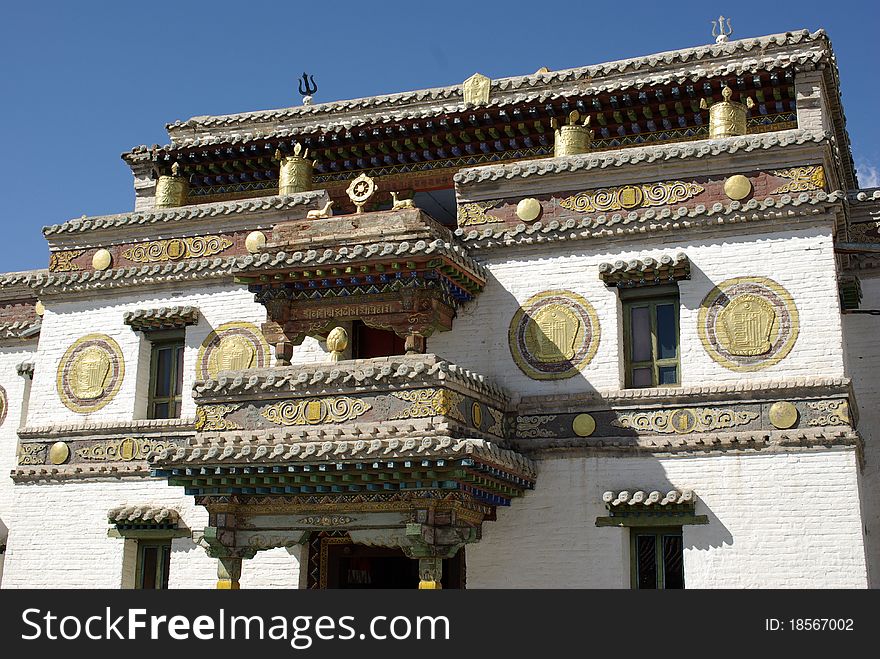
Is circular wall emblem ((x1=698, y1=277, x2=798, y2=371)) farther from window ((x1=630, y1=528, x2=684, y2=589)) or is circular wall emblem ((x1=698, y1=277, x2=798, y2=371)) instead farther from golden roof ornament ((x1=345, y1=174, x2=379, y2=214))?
golden roof ornament ((x1=345, y1=174, x2=379, y2=214))

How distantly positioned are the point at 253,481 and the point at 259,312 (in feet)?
12.1

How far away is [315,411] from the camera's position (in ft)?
49.3

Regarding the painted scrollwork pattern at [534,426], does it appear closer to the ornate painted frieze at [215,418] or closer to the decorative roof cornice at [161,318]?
the ornate painted frieze at [215,418]

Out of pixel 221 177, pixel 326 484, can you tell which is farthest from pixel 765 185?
pixel 221 177

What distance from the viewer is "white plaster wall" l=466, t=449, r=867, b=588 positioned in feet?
47.2

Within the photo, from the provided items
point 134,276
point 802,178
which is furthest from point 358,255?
point 802,178

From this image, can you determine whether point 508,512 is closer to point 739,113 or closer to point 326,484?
point 326,484

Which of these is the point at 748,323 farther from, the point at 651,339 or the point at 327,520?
the point at 327,520

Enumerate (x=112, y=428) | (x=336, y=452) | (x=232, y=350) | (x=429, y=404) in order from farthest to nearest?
(x=112, y=428) → (x=232, y=350) → (x=429, y=404) → (x=336, y=452)

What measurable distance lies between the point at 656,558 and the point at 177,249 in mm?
8666

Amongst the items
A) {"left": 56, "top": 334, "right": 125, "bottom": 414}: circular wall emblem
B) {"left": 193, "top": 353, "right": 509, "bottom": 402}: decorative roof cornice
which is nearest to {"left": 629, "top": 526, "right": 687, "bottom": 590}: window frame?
{"left": 193, "top": 353, "right": 509, "bottom": 402}: decorative roof cornice

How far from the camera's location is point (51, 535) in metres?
18.0

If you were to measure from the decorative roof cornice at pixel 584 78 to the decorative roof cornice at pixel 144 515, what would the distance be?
643 cm
